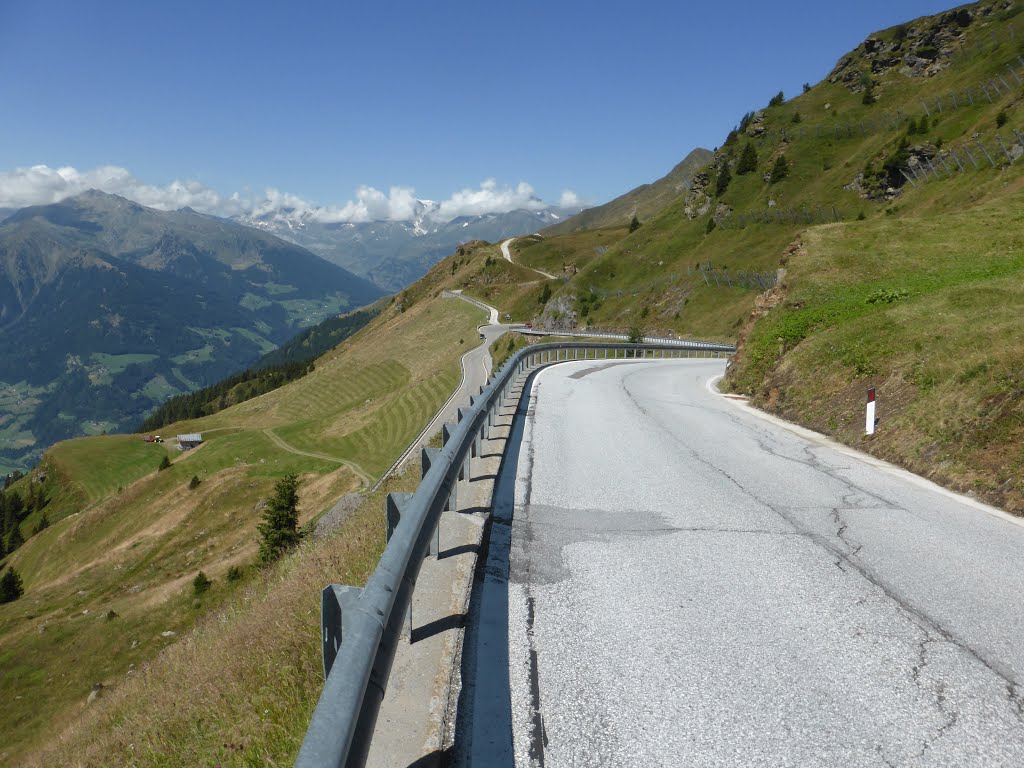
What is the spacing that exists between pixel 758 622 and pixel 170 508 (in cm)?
7411

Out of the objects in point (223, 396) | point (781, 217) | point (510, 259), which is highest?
point (510, 259)

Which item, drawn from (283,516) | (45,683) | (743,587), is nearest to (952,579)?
(743,587)

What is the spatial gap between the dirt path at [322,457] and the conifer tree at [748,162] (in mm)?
78691

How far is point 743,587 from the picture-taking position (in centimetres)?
521

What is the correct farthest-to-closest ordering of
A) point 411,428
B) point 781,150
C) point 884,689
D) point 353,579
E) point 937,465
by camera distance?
point 781,150, point 411,428, point 937,465, point 353,579, point 884,689

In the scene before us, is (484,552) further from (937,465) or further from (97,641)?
(97,641)

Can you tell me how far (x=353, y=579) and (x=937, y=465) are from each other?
9.01 m

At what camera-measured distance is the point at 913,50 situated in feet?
368

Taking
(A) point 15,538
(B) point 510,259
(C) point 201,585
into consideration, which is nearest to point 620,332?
(C) point 201,585

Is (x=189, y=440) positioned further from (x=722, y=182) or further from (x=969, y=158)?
(x=969, y=158)

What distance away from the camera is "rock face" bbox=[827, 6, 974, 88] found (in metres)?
107

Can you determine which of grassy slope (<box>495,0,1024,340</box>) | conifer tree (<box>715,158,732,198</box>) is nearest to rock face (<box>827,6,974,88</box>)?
grassy slope (<box>495,0,1024,340</box>)

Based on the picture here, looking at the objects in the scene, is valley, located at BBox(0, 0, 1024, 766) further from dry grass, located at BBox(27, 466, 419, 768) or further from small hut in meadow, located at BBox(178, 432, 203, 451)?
small hut in meadow, located at BBox(178, 432, 203, 451)

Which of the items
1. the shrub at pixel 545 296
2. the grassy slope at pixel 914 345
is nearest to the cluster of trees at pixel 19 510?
the shrub at pixel 545 296
